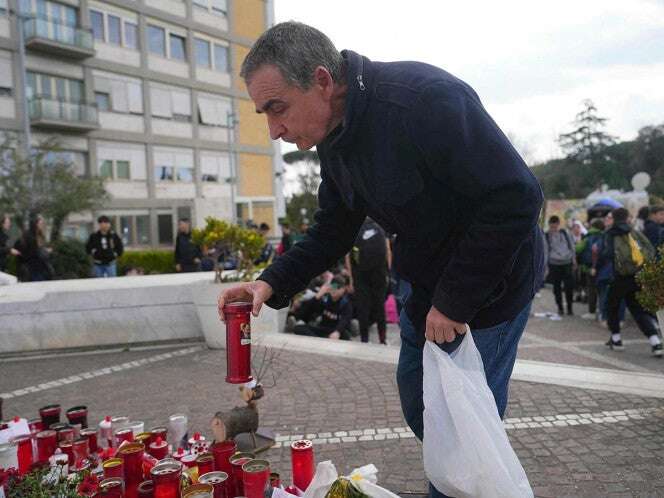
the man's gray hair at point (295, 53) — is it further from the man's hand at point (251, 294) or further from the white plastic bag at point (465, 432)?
the white plastic bag at point (465, 432)

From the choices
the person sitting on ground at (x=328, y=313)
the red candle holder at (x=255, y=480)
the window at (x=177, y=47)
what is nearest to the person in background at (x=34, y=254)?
the person sitting on ground at (x=328, y=313)

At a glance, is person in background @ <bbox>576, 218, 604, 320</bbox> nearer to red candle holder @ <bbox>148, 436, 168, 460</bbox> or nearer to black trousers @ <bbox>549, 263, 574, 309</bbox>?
black trousers @ <bbox>549, 263, 574, 309</bbox>

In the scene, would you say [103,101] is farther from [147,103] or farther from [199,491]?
[199,491]

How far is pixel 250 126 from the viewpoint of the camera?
39781mm

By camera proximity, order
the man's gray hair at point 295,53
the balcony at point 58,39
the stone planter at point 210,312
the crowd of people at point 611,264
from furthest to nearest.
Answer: the balcony at point 58,39 → the crowd of people at point 611,264 → the stone planter at point 210,312 → the man's gray hair at point 295,53

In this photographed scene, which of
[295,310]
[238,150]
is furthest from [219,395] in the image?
[238,150]

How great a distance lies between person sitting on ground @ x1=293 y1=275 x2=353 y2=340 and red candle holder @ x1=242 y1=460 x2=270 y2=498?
538 cm

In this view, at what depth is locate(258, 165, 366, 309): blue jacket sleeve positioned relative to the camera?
2.47 meters

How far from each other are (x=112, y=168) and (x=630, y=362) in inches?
1188

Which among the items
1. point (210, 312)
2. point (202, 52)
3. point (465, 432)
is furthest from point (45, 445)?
point (202, 52)

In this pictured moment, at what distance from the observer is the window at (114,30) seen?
104 ft

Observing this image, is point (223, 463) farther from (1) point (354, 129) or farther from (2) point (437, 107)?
(2) point (437, 107)

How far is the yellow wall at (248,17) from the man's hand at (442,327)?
4069 centimetres

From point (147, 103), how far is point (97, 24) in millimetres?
4713
